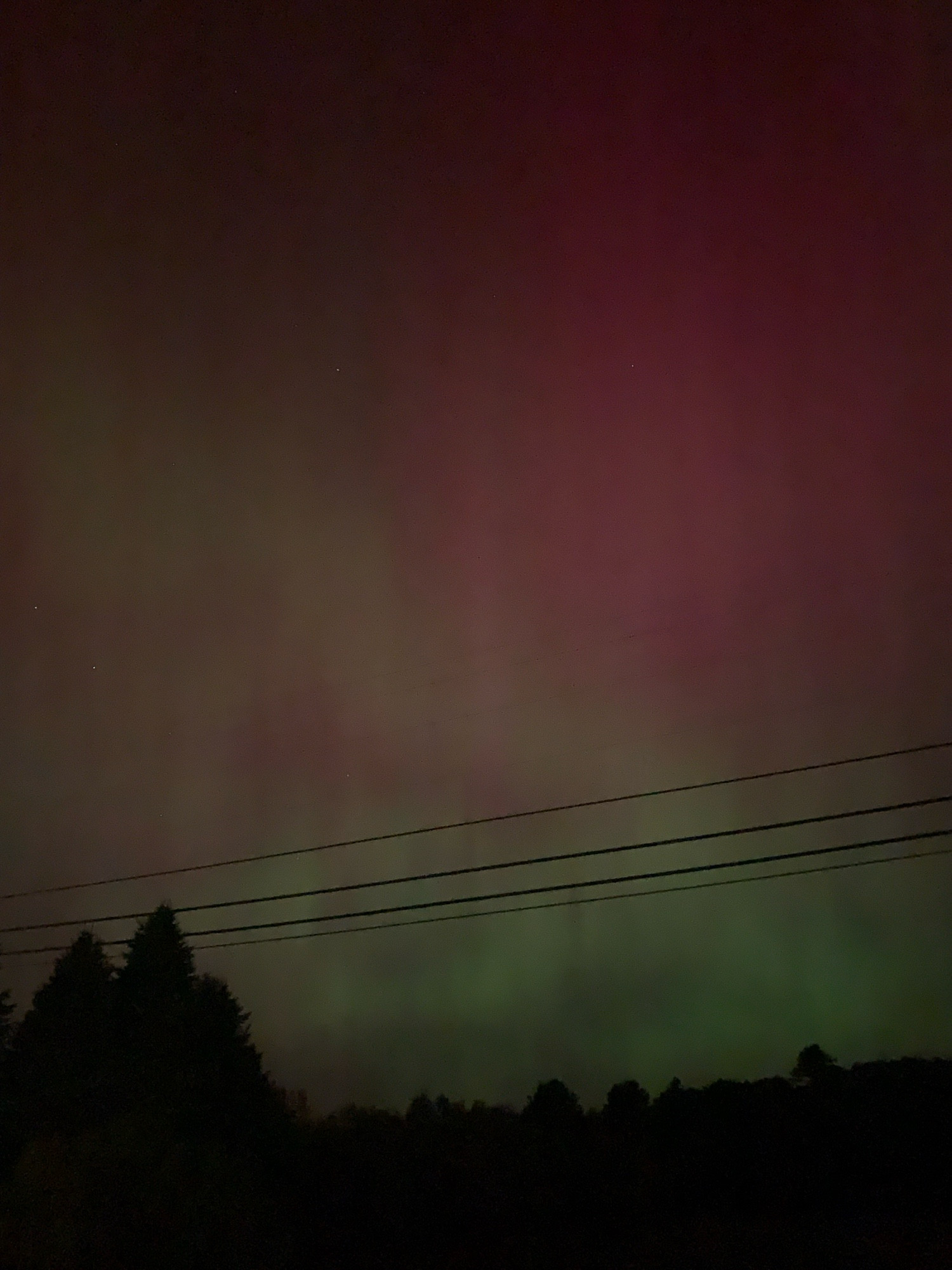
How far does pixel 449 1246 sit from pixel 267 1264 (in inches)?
201

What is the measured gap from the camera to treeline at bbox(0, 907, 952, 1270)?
17.0 metres

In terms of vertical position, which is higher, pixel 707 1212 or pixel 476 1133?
pixel 476 1133

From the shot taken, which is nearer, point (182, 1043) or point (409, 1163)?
point (409, 1163)

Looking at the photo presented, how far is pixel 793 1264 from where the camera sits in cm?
1866

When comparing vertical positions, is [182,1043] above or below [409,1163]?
above

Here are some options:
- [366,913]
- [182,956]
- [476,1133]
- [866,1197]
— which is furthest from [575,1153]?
[182,956]

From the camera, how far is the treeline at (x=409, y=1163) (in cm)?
1703

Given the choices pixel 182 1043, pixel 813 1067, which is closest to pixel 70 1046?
pixel 182 1043

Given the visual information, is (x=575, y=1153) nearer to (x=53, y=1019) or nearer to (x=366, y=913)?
(x=366, y=913)

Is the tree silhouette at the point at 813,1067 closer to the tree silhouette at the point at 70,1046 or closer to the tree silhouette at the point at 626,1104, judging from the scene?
the tree silhouette at the point at 626,1104

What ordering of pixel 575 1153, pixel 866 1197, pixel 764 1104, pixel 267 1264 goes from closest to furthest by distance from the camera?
pixel 267 1264 → pixel 575 1153 → pixel 866 1197 → pixel 764 1104

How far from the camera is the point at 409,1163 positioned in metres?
22.7

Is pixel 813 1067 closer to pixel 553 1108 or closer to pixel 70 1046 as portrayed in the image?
pixel 553 1108

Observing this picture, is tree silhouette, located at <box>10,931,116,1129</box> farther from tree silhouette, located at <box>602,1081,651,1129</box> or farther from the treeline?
tree silhouette, located at <box>602,1081,651,1129</box>
